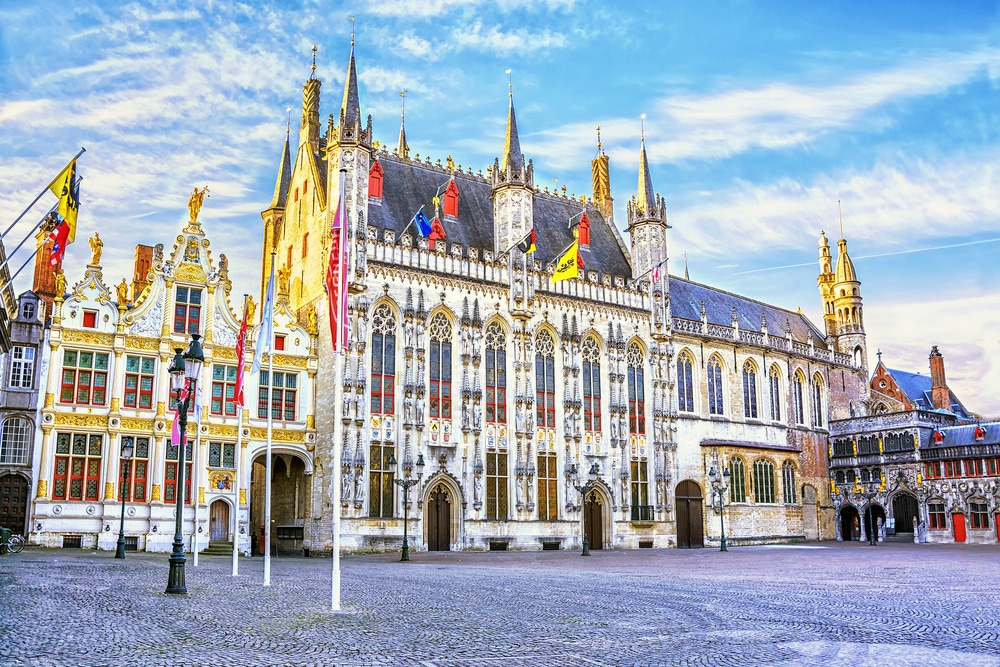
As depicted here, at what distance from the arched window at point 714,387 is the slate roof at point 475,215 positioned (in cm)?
818

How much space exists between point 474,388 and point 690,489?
1627cm

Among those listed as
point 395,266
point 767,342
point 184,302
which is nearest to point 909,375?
point 767,342

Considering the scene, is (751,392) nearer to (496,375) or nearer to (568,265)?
(568,265)

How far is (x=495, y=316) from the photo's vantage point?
46.1 metres

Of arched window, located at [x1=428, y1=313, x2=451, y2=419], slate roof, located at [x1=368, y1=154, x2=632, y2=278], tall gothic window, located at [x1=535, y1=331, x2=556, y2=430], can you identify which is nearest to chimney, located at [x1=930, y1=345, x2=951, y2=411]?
slate roof, located at [x1=368, y1=154, x2=632, y2=278]

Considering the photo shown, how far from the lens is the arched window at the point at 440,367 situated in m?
43.3

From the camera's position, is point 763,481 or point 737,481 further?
point 763,481

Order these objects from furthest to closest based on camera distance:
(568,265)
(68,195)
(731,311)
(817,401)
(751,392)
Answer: (817,401)
(731,311)
(751,392)
(568,265)
(68,195)

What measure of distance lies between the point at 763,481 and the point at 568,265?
21006 mm

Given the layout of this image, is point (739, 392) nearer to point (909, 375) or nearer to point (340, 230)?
point (909, 375)

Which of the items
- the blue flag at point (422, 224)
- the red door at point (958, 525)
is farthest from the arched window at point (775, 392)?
the blue flag at point (422, 224)

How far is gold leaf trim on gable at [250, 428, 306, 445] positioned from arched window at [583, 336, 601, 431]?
15.5m

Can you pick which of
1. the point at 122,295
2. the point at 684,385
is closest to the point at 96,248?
the point at 122,295

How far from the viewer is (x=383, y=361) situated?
42.1 meters
